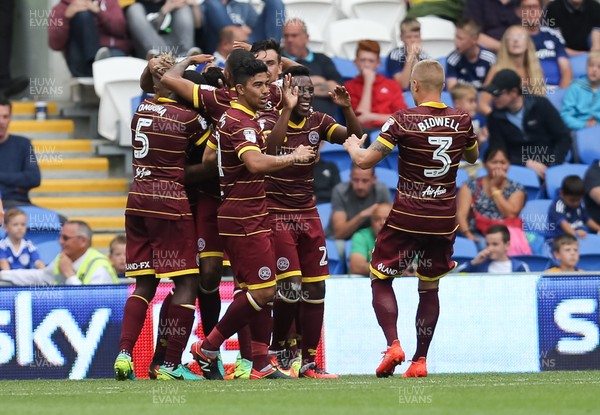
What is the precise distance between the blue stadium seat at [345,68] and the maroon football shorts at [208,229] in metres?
5.33

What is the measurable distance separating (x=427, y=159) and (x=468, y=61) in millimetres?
6380

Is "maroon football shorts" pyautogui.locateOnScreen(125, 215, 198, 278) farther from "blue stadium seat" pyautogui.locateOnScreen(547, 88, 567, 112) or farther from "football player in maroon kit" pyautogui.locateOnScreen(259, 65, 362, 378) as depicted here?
"blue stadium seat" pyautogui.locateOnScreen(547, 88, 567, 112)

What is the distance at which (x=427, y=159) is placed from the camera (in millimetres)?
9953

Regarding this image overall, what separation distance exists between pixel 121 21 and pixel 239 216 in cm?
632

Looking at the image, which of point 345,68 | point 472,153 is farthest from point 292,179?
point 345,68

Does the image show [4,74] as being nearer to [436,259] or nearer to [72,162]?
[72,162]

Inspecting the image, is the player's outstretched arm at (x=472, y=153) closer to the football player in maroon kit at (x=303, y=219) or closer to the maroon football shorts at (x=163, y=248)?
the football player in maroon kit at (x=303, y=219)

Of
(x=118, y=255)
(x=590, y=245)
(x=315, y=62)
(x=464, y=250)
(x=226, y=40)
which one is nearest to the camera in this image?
(x=118, y=255)

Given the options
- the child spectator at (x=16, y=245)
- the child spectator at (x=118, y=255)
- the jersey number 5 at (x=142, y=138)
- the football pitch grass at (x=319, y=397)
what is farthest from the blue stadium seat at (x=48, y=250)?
the jersey number 5 at (x=142, y=138)

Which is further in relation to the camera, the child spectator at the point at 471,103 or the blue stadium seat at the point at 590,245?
the child spectator at the point at 471,103

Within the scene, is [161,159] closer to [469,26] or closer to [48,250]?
[48,250]

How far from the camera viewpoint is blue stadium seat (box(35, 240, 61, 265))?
1369cm

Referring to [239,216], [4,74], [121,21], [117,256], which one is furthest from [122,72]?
[239,216]

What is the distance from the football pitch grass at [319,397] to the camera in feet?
25.7
